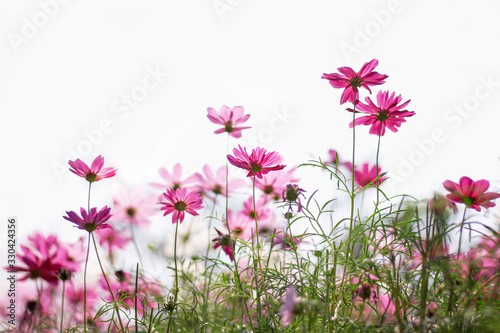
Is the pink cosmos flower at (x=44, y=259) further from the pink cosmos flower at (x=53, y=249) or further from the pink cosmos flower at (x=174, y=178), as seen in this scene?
the pink cosmos flower at (x=174, y=178)

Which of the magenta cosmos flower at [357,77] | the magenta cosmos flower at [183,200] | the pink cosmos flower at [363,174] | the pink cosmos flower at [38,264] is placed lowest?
the pink cosmos flower at [38,264]

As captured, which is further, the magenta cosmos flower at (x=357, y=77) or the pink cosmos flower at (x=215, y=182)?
the pink cosmos flower at (x=215, y=182)

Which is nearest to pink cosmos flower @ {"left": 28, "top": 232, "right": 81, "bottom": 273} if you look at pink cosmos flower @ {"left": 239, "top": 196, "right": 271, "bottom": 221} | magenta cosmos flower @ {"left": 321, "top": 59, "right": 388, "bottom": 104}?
pink cosmos flower @ {"left": 239, "top": 196, "right": 271, "bottom": 221}

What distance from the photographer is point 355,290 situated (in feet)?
2.14

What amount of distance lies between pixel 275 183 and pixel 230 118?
0.63 feet

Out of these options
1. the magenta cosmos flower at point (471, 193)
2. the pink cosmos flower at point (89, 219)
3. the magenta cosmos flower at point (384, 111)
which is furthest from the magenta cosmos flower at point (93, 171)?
the magenta cosmos flower at point (471, 193)

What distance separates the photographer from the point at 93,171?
2.26 feet

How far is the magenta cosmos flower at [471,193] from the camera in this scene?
562 mm

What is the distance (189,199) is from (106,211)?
132 millimetres

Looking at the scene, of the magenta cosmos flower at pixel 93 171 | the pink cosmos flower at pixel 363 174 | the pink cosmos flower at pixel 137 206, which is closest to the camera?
the magenta cosmos flower at pixel 93 171

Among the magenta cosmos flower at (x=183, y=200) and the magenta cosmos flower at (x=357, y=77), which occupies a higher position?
the magenta cosmos flower at (x=357, y=77)

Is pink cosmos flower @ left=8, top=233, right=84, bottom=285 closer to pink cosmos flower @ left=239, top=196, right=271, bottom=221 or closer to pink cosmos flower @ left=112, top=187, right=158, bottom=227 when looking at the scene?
pink cosmos flower @ left=112, top=187, right=158, bottom=227

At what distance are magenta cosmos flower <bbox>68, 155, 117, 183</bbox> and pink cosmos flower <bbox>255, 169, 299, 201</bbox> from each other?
30 cm

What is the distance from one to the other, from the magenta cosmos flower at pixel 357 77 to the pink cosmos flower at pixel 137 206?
57 cm
